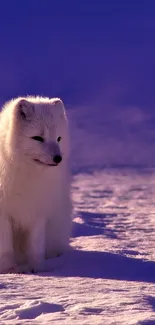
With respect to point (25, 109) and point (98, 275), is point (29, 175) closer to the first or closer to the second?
point (25, 109)

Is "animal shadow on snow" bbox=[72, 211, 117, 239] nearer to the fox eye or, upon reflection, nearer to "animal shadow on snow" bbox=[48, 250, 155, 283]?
"animal shadow on snow" bbox=[48, 250, 155, 283]

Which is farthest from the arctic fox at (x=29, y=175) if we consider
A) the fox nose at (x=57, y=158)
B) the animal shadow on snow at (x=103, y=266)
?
the animal shadow on snow at (x=103, y=266)

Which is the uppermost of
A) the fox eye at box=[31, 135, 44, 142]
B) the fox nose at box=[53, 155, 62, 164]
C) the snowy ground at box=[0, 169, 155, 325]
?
the fox eye at box=[31, 135, 44, 142]

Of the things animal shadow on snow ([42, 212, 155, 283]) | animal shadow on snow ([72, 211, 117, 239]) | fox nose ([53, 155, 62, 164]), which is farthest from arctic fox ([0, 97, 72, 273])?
animal shadow on snow ([72, 211, 117, 239])

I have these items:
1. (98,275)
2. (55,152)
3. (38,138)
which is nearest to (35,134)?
(38,138)

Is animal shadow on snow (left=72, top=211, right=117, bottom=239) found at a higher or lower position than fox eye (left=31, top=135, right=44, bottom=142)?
higher

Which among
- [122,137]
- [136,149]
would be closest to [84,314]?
[136,149]

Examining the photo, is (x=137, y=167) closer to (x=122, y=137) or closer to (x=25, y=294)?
(x=122, y=137)

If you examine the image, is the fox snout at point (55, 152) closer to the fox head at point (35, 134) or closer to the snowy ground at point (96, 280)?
the fox head at point (35, 134)

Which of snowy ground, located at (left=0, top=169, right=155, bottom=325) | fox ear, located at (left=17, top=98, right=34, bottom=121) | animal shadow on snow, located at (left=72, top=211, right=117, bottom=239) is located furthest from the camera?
animal shadow on snow, located at (left=72, top=211, right=117, bottom=239)

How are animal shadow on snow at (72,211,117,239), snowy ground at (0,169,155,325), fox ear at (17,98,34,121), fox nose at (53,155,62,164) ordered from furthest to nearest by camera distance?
animal shadow on snow at (72,211,117,239) → fox ear at (17,98,34,121) → fox nose at (53,155,62,164) → snowy ground at (0,169,155,325)

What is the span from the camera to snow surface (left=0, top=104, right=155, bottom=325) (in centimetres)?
309

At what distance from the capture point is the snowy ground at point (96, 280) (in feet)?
10.1

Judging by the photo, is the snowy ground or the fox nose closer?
the snowy ground
